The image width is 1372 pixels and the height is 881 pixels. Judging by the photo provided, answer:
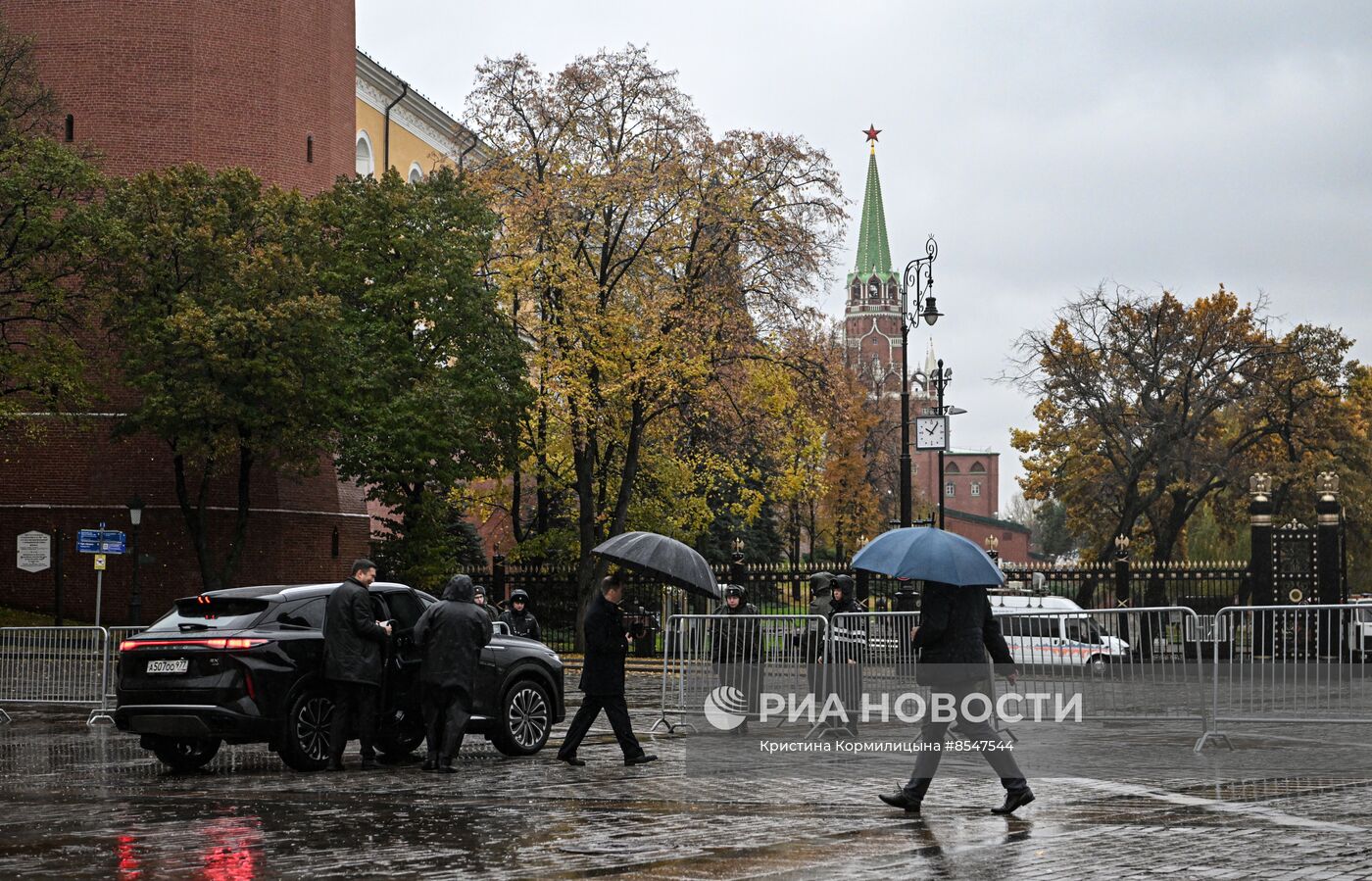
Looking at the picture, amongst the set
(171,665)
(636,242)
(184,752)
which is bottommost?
(184,752)

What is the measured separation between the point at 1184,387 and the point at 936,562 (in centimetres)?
3572

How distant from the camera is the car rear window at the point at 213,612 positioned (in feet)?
44.7

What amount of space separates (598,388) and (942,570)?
26.1 m

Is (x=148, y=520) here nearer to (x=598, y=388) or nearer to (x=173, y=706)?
(x=598, y=388)

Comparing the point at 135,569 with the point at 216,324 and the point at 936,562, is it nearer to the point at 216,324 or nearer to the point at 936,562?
the point at 216,324

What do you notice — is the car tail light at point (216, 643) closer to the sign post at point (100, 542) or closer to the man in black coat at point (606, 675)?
the man in black coat at point (606, 675)

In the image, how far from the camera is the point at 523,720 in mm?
14984

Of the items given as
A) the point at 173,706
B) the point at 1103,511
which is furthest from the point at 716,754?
the point at 1103,511

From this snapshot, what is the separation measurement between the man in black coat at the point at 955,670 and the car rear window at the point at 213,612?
6266 mm

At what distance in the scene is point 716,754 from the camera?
14.7 metres

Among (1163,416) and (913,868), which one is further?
(1163,416)

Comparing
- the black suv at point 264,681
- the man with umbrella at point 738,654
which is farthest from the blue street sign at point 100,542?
the black suv at point 264,681

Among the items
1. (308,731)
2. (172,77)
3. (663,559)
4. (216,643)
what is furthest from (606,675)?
(172,77)

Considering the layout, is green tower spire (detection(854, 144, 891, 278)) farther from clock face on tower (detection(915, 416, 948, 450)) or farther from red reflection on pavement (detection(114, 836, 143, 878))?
red reflection on pavement (detection(114, 836, 143, 878))
